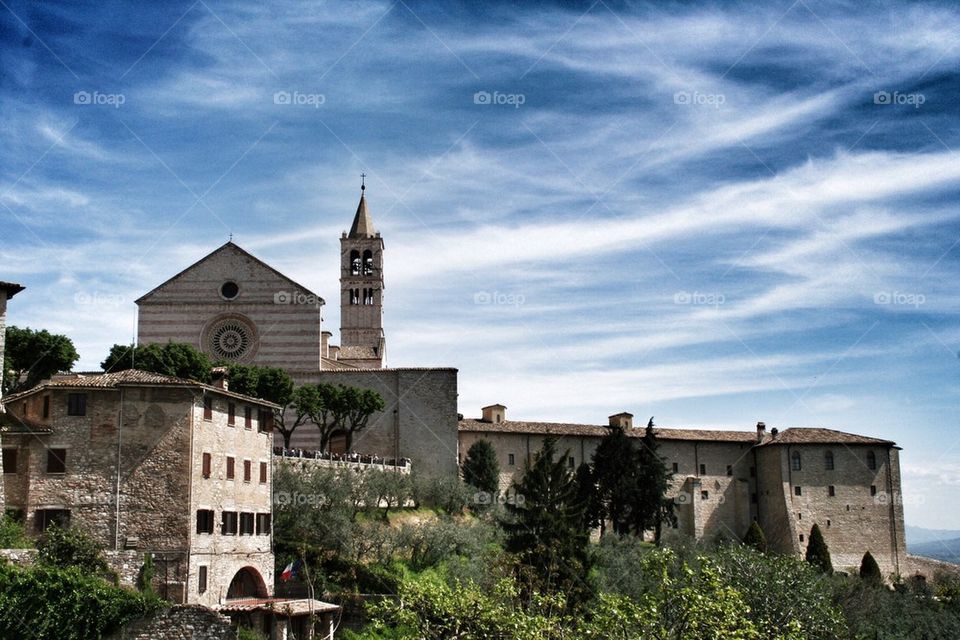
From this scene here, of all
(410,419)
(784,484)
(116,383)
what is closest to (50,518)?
(116,383)

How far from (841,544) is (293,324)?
4055 cm

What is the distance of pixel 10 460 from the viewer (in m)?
32.2

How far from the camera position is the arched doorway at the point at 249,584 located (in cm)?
3591

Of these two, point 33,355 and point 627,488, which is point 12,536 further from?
point 627,488

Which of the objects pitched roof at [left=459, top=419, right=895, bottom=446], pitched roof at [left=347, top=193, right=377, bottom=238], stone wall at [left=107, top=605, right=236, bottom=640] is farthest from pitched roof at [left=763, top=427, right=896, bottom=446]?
stone wall at [left=107, top=605, right=236, bottom=640]

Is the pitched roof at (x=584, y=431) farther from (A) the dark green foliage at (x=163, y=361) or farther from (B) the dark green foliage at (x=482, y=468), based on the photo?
(A) the dark green foliage at (x=163, y=361)

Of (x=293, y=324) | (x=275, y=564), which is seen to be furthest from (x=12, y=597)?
(x=293, y=324)

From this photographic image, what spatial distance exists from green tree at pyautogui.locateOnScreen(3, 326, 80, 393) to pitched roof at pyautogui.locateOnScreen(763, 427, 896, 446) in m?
48.2

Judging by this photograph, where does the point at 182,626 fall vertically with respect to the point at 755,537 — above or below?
above

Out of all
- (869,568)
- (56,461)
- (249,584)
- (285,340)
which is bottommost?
(869,568)

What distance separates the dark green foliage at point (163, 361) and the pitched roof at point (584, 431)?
Answer: 73.8 ft

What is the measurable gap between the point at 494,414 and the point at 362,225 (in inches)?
1063

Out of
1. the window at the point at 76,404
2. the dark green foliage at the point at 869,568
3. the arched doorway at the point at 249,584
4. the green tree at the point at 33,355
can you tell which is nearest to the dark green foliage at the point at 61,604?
the window at the point at 76,404

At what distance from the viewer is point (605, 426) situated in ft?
235
